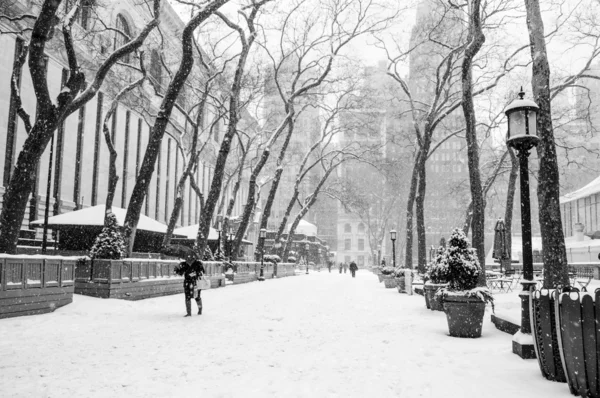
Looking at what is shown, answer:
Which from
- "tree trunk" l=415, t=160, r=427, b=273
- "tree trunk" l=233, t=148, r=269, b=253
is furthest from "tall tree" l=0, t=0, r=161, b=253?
"tree trunk" l=233, t=148, r=269, b=253

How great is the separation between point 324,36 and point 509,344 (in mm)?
24648

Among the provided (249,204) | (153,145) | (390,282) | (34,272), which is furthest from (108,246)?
(249,204)

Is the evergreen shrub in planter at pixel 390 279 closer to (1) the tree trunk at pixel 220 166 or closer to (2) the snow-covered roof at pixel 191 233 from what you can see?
(1) the tree trunk at pixel 220 166

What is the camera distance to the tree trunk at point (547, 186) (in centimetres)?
1020

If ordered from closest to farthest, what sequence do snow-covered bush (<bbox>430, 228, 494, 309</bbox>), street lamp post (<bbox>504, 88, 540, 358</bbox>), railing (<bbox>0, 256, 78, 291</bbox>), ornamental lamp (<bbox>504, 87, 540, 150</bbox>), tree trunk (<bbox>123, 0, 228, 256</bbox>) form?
street lamp post (<bbox>504, 88, 540, 358</bbox>)
ornamental lamp (<bbox>504, 87, 540, 150</bbox>)
snow-covered bush (<bbox>430, 228, 494, 309</bbox>)
railing (<bbox>0, 256, 78, 291</bbox>)
tree trunk (<bbox>123, 0, 228, 256</bbox>)

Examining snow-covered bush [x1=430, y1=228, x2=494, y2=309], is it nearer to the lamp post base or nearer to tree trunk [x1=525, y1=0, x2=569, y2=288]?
tree trunk [x1=525, y1=0, x2=569, y2=288]

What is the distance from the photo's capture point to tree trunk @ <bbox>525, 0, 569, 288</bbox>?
A: 1020cm

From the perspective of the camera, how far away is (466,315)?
9203mm

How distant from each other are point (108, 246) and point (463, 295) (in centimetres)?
1117

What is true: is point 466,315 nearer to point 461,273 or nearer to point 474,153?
point 461,273

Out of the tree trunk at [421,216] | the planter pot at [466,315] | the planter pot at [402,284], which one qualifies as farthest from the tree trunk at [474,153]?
the tree trunk at [421,216]

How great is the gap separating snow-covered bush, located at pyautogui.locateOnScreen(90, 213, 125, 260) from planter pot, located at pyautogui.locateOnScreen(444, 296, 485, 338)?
10742 mm

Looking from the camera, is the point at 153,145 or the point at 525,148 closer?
the point at 525,148

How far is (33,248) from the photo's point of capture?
24766 millimetres
